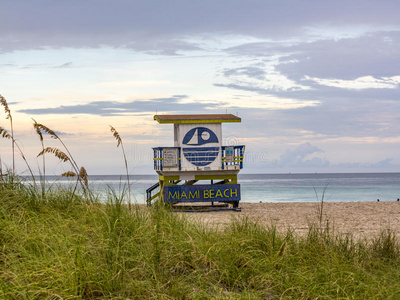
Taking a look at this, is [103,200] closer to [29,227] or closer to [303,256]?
[29,227]

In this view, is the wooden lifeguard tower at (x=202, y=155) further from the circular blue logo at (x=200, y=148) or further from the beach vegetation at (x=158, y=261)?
the beach vegetation at (x=158, y=261)

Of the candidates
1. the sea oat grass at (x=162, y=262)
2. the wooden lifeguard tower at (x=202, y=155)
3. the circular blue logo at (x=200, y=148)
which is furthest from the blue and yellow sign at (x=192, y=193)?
the sea oat grass at (x=162, y=262)

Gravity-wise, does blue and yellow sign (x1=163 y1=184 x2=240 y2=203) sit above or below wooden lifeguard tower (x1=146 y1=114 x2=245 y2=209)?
below

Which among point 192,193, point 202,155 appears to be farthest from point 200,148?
point 192,193

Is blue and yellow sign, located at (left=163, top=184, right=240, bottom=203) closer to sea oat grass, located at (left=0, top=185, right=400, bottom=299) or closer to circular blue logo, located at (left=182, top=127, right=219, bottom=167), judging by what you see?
circular blue logo, located at (left=182, top=127, right=219, bottom=167)

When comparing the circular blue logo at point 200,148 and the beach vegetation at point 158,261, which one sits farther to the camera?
the circular blue logo at point 200,148

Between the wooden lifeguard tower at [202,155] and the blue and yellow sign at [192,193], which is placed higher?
the wooden lifeguard tower at [202,155]

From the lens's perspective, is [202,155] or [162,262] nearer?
[162,262]

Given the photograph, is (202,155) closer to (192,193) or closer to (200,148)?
(200,148)

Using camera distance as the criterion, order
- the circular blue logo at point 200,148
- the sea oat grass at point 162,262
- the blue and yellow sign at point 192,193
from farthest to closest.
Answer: the circular blue logo at point 200,148, the blue and yellow sign at point 192,193, the sea oat grass at point 162,262

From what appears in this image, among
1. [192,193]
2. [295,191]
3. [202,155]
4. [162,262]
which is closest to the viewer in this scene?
[162,262]

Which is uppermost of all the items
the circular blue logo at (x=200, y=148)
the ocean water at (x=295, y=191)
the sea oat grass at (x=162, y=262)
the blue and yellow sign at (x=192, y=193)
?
the circular blue logo at (x=200, y=148)

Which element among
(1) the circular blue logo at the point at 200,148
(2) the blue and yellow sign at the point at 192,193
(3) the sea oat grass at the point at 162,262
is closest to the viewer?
(3) the sea oat grass at the point at 162,262

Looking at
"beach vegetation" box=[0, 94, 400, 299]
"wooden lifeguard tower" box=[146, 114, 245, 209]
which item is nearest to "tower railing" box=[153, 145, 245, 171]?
"wooden lifeguard tower" box=[146, 114, 245, 209]
